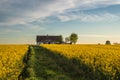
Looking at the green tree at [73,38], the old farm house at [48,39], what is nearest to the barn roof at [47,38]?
the old farm house at [48,39]

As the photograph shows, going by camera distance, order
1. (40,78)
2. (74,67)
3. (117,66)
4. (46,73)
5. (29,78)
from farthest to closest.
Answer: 1. (74,67)
2. (46,73)
3. (40,78)
4. (29,78)
5. (117,66)

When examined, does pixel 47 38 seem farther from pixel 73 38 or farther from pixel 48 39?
pixel 73 38

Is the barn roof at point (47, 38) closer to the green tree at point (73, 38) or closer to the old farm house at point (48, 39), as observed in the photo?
the old farm house at point (48, 39)

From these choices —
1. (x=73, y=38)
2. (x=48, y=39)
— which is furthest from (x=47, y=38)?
(x=73, y=38)

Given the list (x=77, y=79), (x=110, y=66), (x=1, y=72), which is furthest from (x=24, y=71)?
(x=110, y=66)

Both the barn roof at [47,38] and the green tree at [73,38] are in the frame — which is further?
the green tree at [73,38]

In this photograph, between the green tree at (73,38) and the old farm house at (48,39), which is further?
the green tree at (73,38)

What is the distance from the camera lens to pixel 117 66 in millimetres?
17703

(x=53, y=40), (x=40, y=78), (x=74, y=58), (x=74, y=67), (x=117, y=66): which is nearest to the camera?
(x=117, y=66)

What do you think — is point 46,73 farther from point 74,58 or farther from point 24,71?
point 74,58

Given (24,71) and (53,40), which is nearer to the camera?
(24,71)

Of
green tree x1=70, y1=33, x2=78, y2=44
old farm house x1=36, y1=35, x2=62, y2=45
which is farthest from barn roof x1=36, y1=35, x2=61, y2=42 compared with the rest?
green tree x1=70, y1=33, x2=78, y2=44

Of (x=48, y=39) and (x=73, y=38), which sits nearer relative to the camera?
(x=48, y=39)

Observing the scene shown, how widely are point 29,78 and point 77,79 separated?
3.75m
